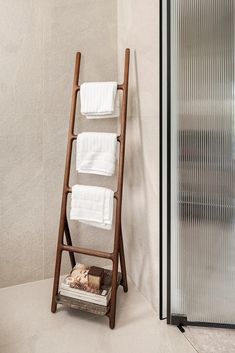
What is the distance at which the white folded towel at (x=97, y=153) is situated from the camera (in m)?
1.44

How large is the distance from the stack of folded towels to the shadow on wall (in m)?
0.17

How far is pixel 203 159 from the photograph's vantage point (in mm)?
1209

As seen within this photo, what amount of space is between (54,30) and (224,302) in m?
1.76

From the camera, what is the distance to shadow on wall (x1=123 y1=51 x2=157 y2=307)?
5.12 feet

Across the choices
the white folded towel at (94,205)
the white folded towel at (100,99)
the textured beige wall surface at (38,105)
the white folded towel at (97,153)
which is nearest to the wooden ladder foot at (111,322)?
the white folded towel at (94,205)

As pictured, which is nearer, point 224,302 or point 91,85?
point 224,302

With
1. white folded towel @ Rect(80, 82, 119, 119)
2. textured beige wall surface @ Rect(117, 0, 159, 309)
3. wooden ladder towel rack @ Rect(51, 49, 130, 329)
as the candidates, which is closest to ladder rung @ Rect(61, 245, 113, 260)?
wooden ladder towel rack @ Rect(51, 49, 130, 329)

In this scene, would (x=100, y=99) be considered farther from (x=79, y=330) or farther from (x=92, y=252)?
(x=79, y=330)

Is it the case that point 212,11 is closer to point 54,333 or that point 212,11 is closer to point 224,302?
point 224,302

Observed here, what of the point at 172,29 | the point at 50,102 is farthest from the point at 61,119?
the point at 172,29

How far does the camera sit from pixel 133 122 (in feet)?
5.40

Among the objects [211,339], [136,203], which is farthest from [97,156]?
[211,339]

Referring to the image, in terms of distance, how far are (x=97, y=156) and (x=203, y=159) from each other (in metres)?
0.56

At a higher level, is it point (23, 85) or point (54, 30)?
point (54, 30)
